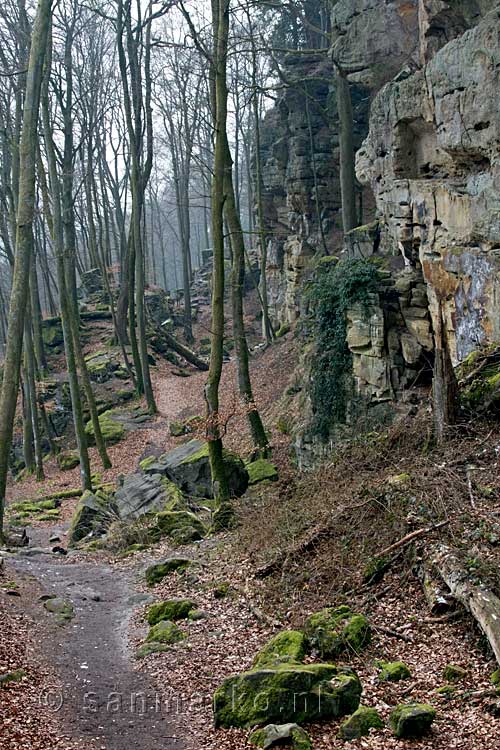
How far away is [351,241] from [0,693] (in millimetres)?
14932

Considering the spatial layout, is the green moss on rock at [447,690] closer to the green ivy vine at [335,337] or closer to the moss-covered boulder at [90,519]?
the green ivy vine at [335,337]

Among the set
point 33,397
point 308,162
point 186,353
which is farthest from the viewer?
point 186,353

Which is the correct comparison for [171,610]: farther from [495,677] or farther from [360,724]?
[495,677]

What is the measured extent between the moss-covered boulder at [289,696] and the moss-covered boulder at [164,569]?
4829mm

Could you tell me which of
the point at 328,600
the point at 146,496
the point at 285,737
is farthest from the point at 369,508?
the point at 146,496

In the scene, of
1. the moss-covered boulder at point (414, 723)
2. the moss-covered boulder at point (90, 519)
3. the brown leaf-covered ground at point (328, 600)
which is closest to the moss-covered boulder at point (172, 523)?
the brown leaf-covered ground at point (328, 600)

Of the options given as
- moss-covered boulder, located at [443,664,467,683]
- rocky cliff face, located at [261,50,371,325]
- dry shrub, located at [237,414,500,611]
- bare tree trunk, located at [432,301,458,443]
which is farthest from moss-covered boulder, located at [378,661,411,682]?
rocky cliff face, located at [261,50,371,325]

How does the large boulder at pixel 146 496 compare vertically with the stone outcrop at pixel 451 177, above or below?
below

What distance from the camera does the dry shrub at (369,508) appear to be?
783cm

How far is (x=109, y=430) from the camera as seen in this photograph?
2488cm

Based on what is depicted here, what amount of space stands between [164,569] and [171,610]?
189 centimetres

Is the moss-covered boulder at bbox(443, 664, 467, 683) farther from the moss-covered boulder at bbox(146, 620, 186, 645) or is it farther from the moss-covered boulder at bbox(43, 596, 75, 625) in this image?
the moss-covered boulder at bbox(43, 596, 75, 625)

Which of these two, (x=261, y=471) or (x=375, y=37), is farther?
(x=375, y=37)

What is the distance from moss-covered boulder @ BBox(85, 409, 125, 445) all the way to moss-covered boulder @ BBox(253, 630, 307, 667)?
1822 cm
